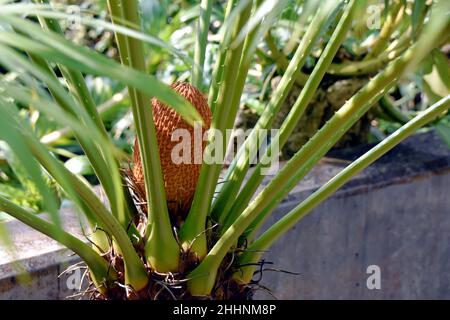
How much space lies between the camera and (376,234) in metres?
2.29

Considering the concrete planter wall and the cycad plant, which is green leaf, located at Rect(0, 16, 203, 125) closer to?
the cycad plant

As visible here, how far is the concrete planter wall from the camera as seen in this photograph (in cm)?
216

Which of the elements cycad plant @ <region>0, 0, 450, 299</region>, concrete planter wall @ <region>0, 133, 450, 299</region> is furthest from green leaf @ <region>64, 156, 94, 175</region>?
cycad plant @ <region>0, 0, 450, 299</region>

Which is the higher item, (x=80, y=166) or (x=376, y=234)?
(x=80, y=166)

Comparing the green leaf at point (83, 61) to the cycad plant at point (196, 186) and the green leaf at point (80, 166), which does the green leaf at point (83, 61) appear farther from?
the green leaf at point (80, 166)

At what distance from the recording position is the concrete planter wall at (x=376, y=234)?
7.10ft

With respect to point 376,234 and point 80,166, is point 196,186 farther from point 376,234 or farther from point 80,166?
point 376,234

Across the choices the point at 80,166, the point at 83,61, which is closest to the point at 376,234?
the point at 80,166

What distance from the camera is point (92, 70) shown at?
0.58 meters

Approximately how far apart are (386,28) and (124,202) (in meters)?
1.22
